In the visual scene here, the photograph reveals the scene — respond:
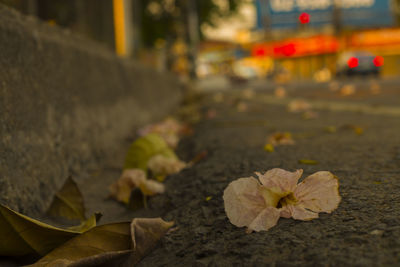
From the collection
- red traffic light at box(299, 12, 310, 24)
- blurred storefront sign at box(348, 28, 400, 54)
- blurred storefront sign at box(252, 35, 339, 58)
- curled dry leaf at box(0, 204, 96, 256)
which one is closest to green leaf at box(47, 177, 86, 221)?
curled dry leaf at box(0, 204, 96, 256)

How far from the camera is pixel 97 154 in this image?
5.91ft

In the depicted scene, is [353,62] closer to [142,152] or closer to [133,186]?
[142,152]

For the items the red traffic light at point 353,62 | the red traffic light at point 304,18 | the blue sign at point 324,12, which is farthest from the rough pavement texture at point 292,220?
the blue sign at point 324,12

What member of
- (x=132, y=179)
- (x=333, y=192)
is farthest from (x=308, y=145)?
(x=333, y=192)

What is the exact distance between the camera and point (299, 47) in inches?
1286

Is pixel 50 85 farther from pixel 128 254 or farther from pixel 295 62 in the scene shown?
pixel 295 62

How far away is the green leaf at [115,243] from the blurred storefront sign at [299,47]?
3091cm

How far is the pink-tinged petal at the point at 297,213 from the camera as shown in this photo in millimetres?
805

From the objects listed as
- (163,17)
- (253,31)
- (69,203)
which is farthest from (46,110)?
(253,31)

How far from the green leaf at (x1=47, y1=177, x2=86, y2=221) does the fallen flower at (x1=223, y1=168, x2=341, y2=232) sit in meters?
0.47

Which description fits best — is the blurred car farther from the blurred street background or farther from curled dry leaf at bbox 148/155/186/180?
curled dry leaf at bbox 148/155/186/180

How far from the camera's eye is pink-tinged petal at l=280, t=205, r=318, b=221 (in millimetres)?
805

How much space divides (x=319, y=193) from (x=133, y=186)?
2.00ft

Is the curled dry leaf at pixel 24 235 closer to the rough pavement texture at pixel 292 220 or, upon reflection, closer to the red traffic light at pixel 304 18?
the rough pavement texture at pixel 292 220
